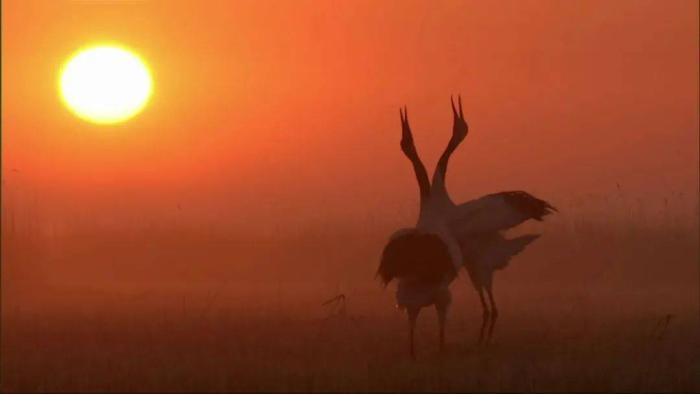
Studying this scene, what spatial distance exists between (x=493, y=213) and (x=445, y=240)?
113 centimetres

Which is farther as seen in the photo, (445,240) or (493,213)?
(493,213)

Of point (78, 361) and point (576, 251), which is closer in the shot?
point (78, 361)

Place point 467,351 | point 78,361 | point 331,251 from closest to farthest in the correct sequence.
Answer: point 78,361 → point 467,351 → point 331,251

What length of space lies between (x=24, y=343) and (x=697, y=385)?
694 centimetres

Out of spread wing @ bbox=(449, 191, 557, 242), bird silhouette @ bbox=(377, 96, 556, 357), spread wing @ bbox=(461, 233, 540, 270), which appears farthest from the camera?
spread wing @ bbox=(461, 233, 540, 270)

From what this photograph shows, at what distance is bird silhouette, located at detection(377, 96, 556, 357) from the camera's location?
10.8 m

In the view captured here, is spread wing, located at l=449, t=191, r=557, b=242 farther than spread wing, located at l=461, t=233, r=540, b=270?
No

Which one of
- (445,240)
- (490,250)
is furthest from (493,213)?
(445,240)

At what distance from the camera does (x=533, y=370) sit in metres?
9.59

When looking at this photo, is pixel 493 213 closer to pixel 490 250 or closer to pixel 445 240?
pixel 490 250

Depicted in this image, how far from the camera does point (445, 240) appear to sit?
10.9m

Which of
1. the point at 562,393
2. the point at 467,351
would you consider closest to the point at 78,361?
the point at 467,351

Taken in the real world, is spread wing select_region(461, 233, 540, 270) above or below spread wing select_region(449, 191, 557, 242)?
below

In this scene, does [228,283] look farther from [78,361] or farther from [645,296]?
[78,361]
